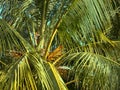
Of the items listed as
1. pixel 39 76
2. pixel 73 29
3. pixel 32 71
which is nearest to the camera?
pixel 39 76

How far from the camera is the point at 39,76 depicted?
378 cm

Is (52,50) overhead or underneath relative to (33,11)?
underneath

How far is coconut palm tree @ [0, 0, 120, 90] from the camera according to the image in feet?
12.5

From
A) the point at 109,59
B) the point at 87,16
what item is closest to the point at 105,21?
the point at 87,16

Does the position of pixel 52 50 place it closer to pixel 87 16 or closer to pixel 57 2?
pixel 57 2

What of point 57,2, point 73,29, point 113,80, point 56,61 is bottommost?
point 113,80

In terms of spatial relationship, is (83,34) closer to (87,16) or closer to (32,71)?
(87,16)

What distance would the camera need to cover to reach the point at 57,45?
5.55 meters

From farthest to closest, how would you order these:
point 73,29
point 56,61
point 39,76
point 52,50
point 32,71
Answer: point 52,50, point 56,61, point 73,29, point 32,71, point 39,76

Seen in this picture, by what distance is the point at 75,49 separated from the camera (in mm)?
4988

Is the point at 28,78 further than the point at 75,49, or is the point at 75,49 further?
the point at 75,49

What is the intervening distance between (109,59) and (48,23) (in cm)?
98

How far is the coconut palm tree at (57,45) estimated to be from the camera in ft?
12.5

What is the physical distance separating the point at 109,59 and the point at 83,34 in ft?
1.99
